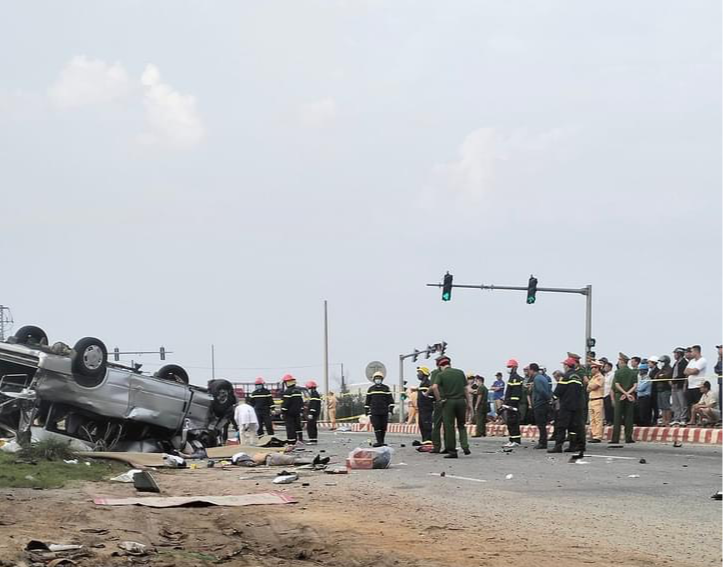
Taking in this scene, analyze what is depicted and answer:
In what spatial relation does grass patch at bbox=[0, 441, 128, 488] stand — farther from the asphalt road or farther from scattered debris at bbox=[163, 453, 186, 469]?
the asphalt road

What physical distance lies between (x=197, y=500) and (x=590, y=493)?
496 centimetres

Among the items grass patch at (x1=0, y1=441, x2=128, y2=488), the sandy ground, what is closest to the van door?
grass patch at (x1=0, y1=441, x2=128, y2=488)

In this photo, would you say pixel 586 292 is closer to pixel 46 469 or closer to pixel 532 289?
pixel 532 289

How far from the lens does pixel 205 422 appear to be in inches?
838

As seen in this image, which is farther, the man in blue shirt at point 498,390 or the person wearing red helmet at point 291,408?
the man in blue shirt at point 498,390

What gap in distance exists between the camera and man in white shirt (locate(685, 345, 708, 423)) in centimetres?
2398

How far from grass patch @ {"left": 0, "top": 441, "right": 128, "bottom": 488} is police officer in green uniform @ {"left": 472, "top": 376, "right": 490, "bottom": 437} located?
51.3 ft

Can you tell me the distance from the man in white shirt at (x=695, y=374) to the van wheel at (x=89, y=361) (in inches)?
530

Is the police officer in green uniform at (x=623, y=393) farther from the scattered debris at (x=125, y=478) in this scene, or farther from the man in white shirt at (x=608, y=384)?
the scattered debris at (x=125, y=478)

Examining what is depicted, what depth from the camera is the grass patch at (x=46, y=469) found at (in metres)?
13.6

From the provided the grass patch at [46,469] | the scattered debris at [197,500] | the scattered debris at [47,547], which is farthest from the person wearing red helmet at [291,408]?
the scattered debris at [47,547]

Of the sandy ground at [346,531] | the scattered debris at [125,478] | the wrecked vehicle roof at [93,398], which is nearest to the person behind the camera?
the sandy ground at [346,531]

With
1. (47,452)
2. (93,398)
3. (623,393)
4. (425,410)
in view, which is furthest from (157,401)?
(623,393)

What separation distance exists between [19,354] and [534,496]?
10.3m
